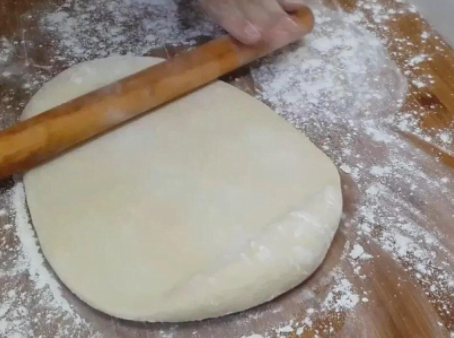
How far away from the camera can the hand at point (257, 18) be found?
1.04 meters

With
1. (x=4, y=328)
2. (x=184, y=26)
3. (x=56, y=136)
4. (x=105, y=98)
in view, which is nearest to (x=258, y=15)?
(x=184, y=26)

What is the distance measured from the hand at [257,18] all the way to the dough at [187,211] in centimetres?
17

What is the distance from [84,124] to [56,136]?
0.05 m

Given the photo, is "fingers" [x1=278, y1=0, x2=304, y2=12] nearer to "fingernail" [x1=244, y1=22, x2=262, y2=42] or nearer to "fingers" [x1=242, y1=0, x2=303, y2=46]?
"fingers" [x1=242, y1=0, x2=303, y2=46]

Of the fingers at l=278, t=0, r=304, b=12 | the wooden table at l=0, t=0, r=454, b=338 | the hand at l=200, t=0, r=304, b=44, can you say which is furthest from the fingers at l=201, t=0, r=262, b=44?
the wooden table at l=0, t=0, r=454, b=338

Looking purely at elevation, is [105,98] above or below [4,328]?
above

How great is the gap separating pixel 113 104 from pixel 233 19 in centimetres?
31

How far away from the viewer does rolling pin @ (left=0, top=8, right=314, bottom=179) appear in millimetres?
841

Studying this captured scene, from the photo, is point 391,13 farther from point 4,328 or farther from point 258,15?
point 4,328

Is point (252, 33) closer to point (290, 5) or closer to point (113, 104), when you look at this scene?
point (290, 5)

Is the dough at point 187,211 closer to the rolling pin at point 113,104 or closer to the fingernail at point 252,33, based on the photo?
the rolling pin at point 113,104

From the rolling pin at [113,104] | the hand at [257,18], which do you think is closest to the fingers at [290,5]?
the hand at [257,18]

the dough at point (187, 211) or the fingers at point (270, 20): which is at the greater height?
the fingers at point (270, 20)

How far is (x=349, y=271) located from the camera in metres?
0.83
